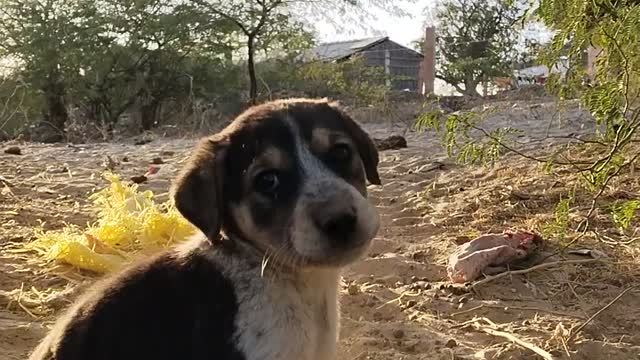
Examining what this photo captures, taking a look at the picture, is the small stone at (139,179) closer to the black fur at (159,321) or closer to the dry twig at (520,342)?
the dry twig at (520,342)

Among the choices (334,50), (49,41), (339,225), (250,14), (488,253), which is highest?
(250,14)

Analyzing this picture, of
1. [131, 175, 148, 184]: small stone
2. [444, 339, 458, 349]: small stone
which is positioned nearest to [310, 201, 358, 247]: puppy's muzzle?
[444, 339, 458, 349]: small stone

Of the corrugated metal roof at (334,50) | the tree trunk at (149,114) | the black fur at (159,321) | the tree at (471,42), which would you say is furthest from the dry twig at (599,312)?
the tree at (471,42)

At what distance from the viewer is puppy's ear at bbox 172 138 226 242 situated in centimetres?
329

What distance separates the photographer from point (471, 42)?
101 feet

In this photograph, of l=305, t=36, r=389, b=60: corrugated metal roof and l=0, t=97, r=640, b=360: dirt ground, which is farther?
l=305, t=36, r=389, b=60: corrugated metal roof

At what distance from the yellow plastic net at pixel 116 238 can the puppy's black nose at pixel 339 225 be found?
108 inches

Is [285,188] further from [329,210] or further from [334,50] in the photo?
[334,50]

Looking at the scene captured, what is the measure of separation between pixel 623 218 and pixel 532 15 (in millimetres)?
1502

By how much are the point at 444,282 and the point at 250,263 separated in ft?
7.70

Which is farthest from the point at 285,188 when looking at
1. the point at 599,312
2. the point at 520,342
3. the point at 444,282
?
the point at 444,282

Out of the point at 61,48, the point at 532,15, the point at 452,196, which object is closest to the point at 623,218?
the point at 532,15

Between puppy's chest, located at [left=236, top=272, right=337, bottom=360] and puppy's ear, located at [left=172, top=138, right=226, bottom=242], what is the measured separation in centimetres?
30

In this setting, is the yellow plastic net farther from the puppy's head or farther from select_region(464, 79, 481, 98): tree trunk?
select_region(464, 79, 481, 98): tree trunk
